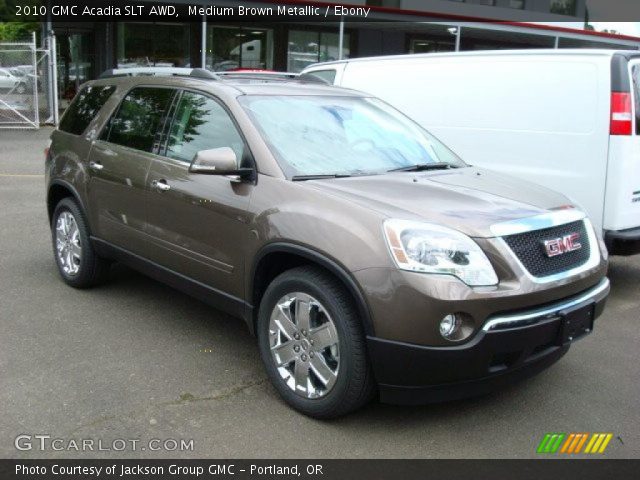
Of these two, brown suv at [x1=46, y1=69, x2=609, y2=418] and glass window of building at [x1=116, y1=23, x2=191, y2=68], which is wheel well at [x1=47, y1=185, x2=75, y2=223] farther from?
glass window of building at [x1=116, y1=23, x2=191, y2=68]

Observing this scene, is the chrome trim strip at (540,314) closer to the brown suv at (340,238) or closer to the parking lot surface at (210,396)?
the brown suv at (340,238)

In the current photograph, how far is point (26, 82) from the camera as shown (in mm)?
17484

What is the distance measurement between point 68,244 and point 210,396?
8.36 ft

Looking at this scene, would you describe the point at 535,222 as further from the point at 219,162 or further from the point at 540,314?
the point at 219,162

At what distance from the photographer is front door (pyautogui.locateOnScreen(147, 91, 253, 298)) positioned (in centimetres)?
393

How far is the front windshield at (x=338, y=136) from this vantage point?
399cm

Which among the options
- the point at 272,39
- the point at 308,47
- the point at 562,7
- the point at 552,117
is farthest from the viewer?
the point at 562,7

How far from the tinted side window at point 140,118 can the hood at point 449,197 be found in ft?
5.18

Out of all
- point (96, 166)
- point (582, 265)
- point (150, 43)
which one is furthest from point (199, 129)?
point (150, 43)

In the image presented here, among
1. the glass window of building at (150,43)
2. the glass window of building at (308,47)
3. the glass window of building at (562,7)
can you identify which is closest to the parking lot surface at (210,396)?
the glass window of building at (150,43)

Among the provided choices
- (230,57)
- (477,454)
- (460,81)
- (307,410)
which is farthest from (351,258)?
(230,57)

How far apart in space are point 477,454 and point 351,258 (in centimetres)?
113
